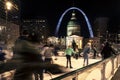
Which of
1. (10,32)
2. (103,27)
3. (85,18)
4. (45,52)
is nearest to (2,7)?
(10,32)

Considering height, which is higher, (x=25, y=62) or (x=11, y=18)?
(x=11, y=18)

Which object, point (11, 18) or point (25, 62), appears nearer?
point (25, 62)

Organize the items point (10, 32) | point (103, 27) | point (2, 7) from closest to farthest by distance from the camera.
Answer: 1. point (10, 32)
2. point (2, 7)
3. point (103, 27)

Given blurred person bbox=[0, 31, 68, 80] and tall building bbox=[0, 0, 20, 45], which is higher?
tall building bbox=[0, 0, 20, 45]

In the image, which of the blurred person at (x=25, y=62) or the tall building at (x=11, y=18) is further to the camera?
the tall building at (x=11, y=18)

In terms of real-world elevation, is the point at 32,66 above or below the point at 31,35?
below

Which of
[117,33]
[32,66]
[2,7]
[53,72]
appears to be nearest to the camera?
[53,72]

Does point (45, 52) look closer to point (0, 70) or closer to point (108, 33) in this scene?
point (0, 70)

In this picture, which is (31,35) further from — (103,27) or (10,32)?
(103,27)

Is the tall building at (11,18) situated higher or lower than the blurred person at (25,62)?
higher

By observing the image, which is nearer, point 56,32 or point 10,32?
point 10,32

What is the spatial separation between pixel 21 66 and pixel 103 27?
126 metres

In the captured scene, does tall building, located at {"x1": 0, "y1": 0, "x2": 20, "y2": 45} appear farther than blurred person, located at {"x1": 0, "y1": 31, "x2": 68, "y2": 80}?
Yes

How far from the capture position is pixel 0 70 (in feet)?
15.7
